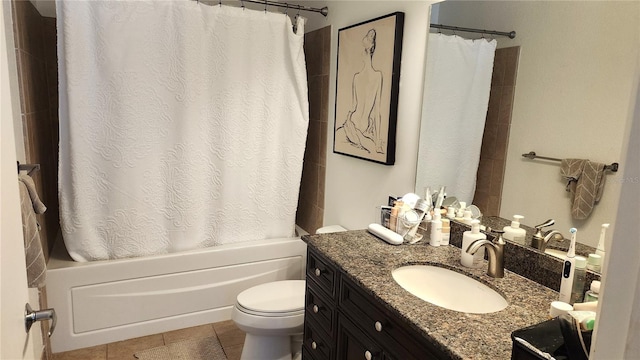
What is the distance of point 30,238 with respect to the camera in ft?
4.62

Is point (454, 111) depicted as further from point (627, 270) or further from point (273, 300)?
point (627, 270)

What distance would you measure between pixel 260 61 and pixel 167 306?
5.42 feet

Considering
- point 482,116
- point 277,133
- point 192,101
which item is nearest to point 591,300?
point 482,116

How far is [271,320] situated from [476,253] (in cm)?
105

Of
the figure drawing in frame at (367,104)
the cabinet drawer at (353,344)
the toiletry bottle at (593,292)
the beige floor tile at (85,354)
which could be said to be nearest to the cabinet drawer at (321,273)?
the cabinet drawer at (353,344)

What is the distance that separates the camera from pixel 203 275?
8.70 feet

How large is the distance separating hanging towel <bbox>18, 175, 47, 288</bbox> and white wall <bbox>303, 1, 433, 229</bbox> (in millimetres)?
1520

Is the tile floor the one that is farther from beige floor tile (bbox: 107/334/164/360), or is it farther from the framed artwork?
the framed artwork

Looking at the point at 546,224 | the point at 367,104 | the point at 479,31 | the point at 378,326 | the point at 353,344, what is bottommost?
the point at 353,344

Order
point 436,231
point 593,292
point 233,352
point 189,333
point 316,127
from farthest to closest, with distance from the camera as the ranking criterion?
1. point 316,127
2. point 189,333
3. point 233,352
4. point 436,231
5. point 593,292

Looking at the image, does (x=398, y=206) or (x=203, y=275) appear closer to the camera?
(x=398, y=206)

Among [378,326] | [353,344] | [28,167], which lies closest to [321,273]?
[353,344]

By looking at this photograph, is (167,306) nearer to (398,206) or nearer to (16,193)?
(398,206)

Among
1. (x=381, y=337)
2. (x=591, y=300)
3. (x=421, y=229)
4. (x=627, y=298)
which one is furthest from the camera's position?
(x=421, y=229)
